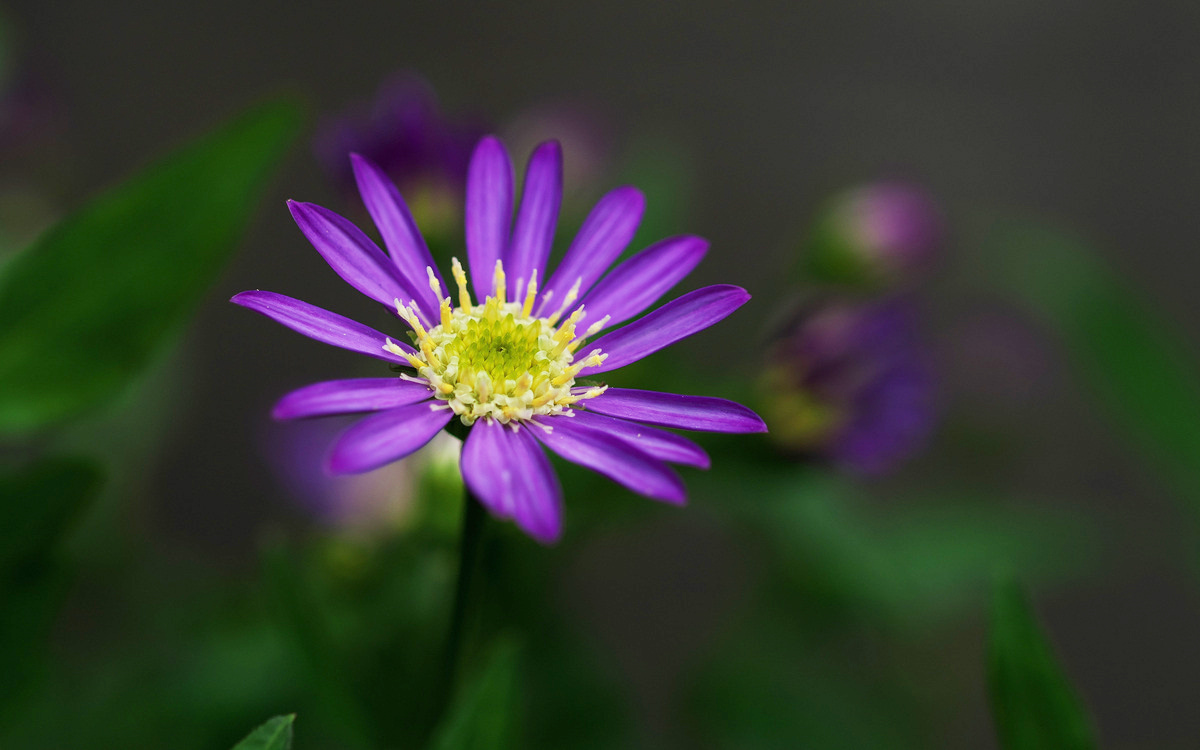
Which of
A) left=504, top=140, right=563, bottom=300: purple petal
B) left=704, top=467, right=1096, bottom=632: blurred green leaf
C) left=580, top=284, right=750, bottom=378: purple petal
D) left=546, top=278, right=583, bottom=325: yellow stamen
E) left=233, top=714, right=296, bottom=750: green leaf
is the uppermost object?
left=504, top=140, right=563, bottom=300: purple petal

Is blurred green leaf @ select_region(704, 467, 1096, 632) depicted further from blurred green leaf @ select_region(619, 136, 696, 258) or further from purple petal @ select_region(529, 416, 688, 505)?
purple petal @ select_region(529, 416, 688, 505)

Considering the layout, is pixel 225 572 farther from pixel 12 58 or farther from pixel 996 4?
pixel 996 4

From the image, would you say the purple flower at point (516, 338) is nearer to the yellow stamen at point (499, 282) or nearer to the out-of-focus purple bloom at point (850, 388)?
the yellow stamen at point (499, 282)

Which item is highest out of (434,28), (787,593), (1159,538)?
(434,28)

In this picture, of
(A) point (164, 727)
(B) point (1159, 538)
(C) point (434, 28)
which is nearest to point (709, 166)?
(C) point (434, 28)

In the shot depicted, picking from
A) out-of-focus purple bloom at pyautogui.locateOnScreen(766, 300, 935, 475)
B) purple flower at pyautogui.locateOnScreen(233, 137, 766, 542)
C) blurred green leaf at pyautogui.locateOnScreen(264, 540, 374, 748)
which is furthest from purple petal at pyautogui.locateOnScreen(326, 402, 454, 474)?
out-of-focus purple bloom at pyautogui.locateOnScreen(766, 300, 935, 475)

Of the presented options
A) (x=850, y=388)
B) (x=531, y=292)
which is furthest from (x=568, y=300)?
(x=850, y=388)

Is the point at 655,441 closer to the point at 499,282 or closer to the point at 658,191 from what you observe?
the point at 499,282

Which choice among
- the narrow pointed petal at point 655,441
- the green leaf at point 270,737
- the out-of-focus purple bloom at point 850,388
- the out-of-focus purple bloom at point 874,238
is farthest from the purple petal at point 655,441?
the out-of-focus purple bloom at point 874,238
